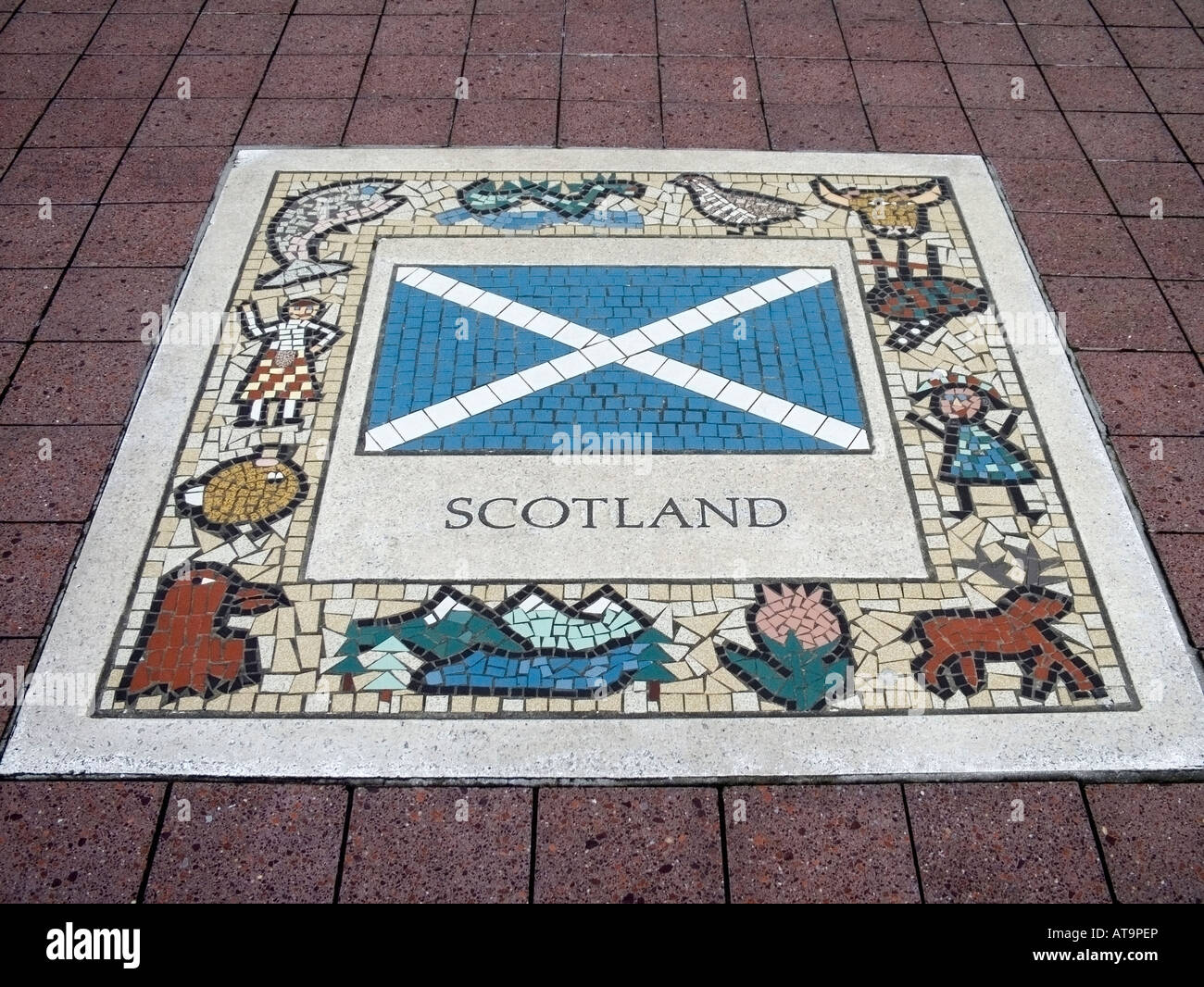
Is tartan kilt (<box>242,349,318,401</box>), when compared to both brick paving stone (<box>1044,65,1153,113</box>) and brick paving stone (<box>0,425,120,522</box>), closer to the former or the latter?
brick paving stone (<box>0,425,120,522</box>)

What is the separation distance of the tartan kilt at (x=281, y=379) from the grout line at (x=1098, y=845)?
372 cm

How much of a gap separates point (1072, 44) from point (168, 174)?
6424mm

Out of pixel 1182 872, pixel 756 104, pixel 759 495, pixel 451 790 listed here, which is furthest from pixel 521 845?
pixel 756 104

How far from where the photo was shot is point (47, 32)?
826 cm

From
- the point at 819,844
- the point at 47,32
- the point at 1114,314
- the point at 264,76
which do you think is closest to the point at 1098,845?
the point at 819,844

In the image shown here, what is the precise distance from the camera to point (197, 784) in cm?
400

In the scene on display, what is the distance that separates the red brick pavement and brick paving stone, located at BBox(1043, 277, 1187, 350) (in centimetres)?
2

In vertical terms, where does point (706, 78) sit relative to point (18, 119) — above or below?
above

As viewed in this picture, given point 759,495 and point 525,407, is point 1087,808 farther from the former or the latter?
point 525,407

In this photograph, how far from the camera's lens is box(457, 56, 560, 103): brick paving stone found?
7.59 meters

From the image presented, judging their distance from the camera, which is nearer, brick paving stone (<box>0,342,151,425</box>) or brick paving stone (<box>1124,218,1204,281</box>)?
brick paving stone (<box>0,342,151,425</box>)

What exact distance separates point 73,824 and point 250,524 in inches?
55.9

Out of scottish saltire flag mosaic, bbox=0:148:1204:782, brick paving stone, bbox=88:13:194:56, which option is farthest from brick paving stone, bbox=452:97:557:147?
brick paving stone, bbox=88:13:194:56

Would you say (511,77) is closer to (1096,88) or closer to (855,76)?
(855,76)
